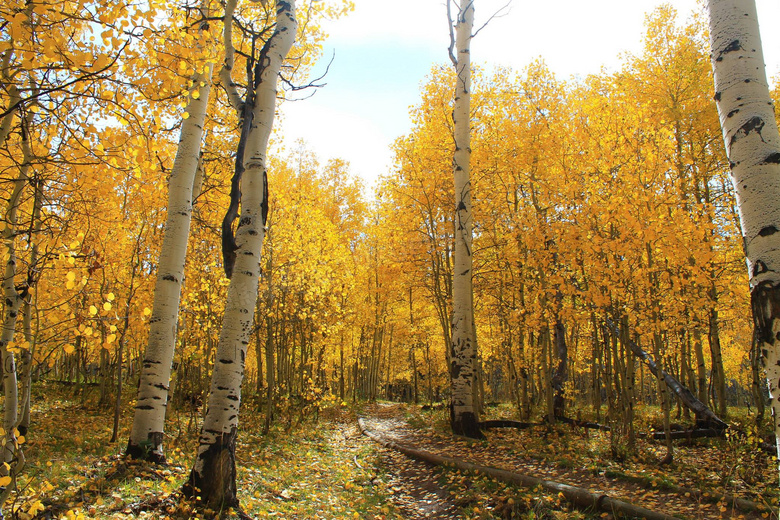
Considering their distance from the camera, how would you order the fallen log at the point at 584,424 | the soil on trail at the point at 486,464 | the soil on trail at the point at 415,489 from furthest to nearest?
the fallen log at the point at 584,424 < the soil on trail at the point at 415,489 < the soil on trail at the point at 486,464

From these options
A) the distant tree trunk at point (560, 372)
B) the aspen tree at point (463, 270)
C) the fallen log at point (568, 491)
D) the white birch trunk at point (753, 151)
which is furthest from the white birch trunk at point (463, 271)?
the white birch trunk at point (753, 151)

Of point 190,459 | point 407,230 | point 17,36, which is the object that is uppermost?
point 407,230

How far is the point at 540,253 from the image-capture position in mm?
7242

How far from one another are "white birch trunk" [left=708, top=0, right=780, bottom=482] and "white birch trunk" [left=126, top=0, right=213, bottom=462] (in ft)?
14.6

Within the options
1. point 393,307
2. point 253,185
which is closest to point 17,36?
point 253,185

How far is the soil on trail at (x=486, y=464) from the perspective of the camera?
13.4 feet

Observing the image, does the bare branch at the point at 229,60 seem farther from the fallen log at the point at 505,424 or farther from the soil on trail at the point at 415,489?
the fallen log at the point at 505,424

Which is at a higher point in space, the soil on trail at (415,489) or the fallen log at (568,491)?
the fallen log at (568,491)

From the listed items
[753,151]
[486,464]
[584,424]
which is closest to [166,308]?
[486,464]

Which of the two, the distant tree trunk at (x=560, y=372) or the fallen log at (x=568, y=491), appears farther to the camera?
the distant tree trunk at (x=560, y=372)

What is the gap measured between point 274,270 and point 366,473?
4.67 metres

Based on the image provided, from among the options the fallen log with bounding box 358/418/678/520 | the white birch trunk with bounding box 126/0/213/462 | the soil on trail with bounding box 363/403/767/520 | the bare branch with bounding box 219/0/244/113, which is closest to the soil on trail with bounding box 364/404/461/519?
the soil on trail with bounding box 363/403/767/520

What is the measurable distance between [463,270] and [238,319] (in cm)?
477

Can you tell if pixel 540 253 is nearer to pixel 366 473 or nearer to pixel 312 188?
pixel 366 473
